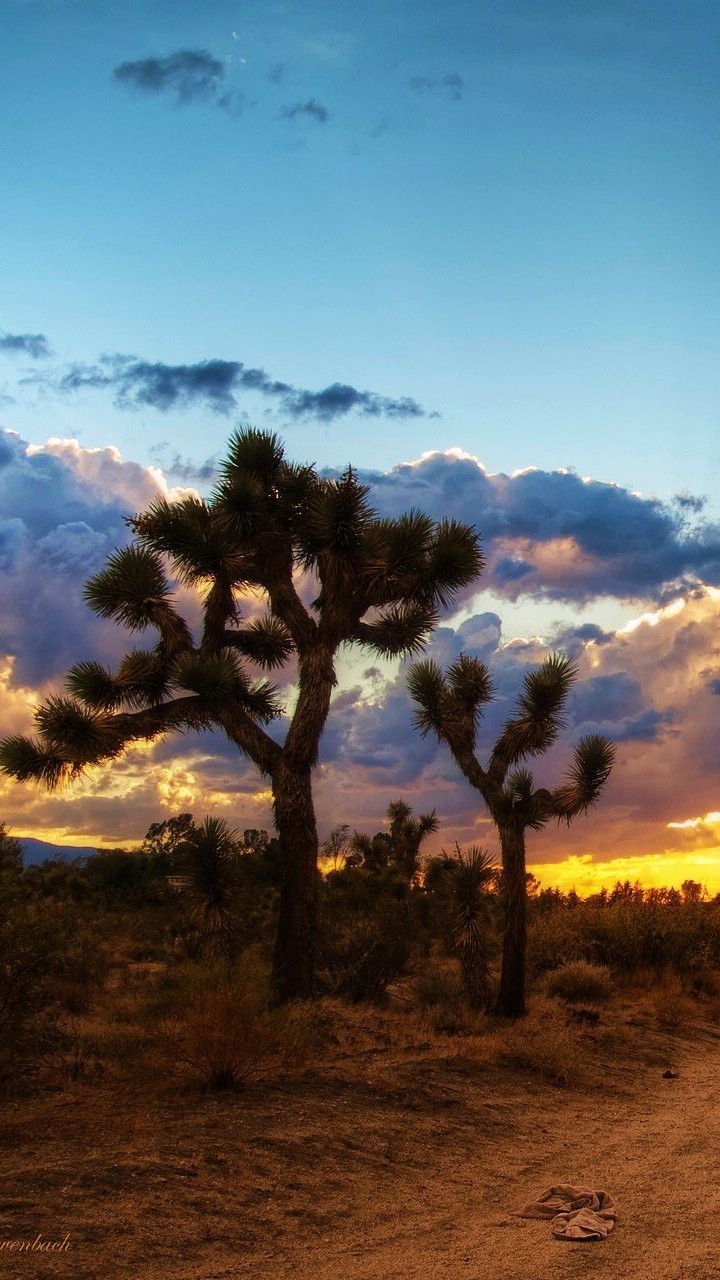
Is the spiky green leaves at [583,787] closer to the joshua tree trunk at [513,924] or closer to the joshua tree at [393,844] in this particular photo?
the joshua tree trunk at [513,924]

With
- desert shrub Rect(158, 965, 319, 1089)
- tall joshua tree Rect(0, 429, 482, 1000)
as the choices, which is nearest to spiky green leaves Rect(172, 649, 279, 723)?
tall joshua tree Rect(0, 429, 482, 1000)


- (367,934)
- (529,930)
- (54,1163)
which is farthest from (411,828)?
(54,1163)

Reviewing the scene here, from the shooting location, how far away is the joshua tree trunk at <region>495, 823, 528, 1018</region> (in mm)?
15312

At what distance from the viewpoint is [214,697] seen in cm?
1429

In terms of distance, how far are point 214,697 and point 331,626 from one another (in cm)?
201

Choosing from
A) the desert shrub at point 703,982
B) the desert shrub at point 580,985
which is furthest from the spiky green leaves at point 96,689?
the desert shrub at point 703,982

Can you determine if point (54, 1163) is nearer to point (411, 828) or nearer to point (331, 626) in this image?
point (331, 626)

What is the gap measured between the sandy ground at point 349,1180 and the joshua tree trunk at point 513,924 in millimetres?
3995

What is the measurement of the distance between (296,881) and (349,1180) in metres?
6.26

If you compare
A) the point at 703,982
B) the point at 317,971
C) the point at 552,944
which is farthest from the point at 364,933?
the point at 703,982

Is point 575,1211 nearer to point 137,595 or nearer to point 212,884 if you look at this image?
point 212,884

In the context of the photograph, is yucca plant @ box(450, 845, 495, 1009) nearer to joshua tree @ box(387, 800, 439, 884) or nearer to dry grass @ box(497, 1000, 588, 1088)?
dry grass @ box(497, 1000, 588, 1088)

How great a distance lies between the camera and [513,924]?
613 inches

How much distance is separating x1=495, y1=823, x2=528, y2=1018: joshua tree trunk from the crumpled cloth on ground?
25.2ft
